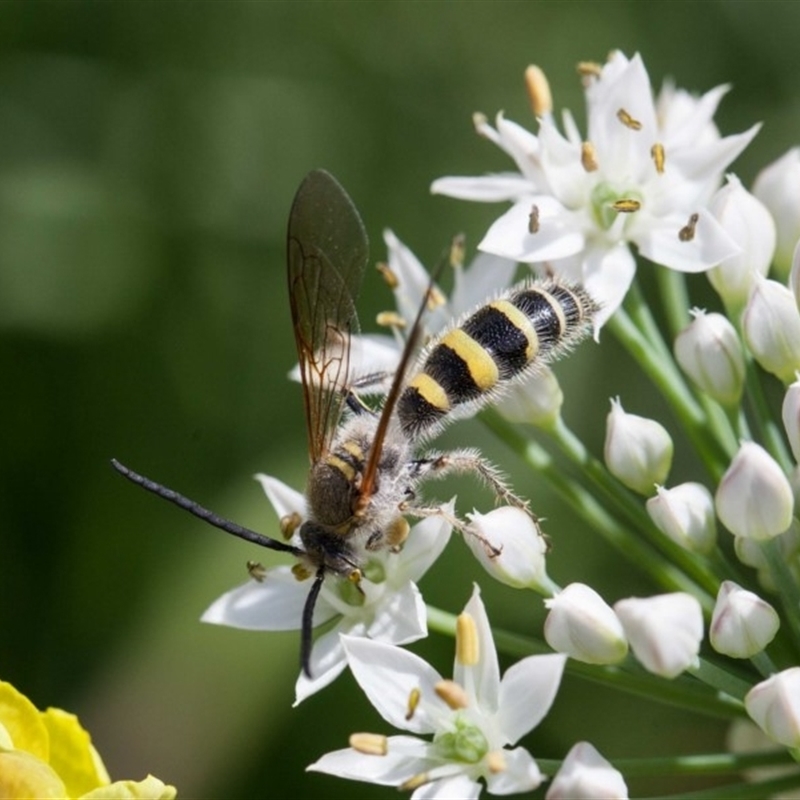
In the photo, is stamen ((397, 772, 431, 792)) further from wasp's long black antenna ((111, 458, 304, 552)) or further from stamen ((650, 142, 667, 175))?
stamen ((650, 142, 667, 175))

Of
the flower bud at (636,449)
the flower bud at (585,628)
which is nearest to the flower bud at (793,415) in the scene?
the flower bud at (636,449)

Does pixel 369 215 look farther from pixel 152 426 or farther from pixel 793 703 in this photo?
pixel 793 703

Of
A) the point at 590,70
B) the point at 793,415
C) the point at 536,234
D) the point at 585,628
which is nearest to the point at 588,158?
the point at 536,234

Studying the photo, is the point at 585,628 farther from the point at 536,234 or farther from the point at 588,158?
the point at 588,158

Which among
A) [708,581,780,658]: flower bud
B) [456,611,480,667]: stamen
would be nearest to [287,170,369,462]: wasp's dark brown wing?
[456,611,480,667]: stamen

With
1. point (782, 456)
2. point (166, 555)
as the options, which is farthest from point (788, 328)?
point (166, 555)
